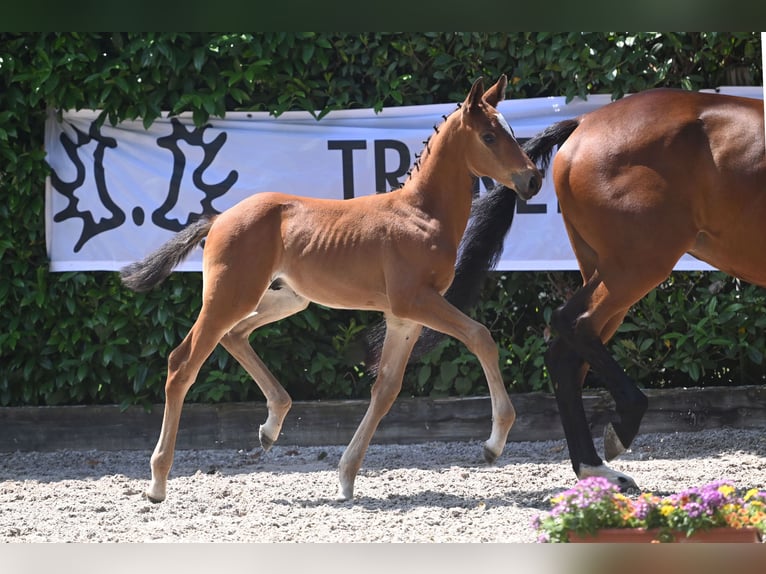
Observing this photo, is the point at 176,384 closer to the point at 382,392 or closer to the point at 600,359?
the point at 382,392

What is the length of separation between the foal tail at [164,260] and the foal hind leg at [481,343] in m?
1.18

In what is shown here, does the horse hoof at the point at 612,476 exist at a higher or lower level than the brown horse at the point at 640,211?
lower

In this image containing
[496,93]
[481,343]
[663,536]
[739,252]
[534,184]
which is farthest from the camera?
[496,93]

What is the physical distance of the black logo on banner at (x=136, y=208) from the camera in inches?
250

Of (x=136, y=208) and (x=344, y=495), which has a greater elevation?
(x=136, y=208)

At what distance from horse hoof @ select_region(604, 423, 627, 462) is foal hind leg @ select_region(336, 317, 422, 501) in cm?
102

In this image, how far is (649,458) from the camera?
5.84m

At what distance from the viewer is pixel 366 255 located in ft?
15.3

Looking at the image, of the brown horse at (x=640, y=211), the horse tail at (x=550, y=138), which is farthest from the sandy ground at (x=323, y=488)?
the horse tail at (x=550, y=138)

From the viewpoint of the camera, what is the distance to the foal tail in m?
4.98

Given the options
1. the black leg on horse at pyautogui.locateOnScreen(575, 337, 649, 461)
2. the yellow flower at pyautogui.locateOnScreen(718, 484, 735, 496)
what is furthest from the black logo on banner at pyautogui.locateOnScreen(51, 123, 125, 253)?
the yellow flower at pyautogui.locateOnScreen(718, 484, 735, 496)

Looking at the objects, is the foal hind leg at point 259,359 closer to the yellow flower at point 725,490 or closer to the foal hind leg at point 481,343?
the foal hind leg at point 481,343

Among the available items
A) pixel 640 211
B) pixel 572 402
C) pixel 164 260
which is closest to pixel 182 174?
pixel 164 260

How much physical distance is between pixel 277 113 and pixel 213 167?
1.73 feet
